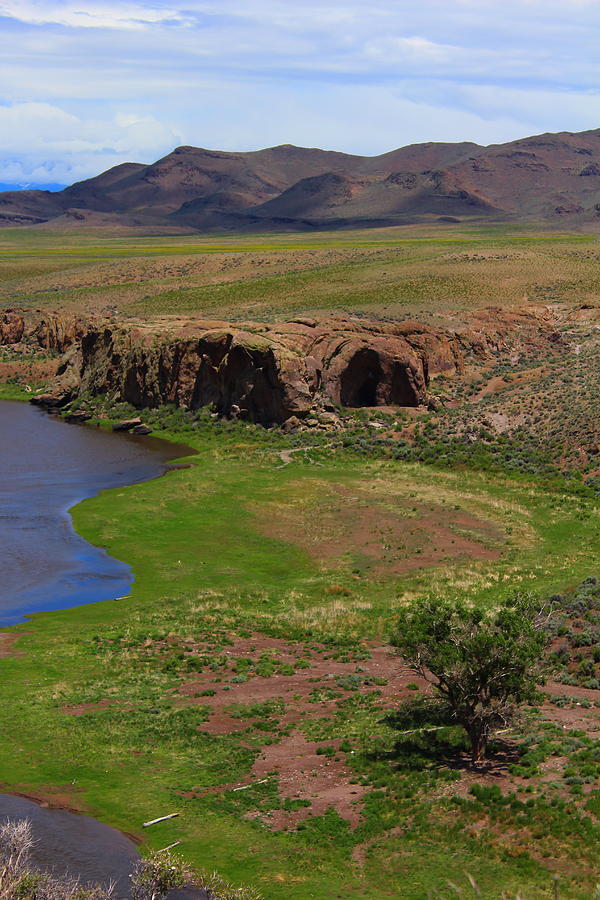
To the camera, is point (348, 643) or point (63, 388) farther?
point (63, 388)

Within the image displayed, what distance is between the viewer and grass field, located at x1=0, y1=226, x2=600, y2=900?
68.6 ft

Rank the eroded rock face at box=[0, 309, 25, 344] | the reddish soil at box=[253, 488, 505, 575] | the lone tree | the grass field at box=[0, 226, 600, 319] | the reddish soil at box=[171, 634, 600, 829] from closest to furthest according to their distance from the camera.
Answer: the reddish soil at box=[171, 634, 600, 829], the lone tree, the reddish soil at box=[253, 488, 505, 575], the grass field at box=[0, 226, 600, 319], the eroded rock face at box=[0, 309, 25, 344]

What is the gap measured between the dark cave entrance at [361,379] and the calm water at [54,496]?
13.7 metres

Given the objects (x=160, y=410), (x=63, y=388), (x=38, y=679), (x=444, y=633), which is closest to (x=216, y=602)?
(x=38, y=679)

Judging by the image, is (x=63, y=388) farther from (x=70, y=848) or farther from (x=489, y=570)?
(x=70, y=848)

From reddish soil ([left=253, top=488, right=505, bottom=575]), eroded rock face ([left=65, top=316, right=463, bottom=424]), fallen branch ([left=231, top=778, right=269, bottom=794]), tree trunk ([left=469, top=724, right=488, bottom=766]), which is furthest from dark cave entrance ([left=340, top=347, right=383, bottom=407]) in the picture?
fallen branch ([left=231, top=778, right=269, bottom=794])

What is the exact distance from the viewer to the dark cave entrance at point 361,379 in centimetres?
7431

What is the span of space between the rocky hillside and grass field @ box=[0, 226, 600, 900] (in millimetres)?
2755

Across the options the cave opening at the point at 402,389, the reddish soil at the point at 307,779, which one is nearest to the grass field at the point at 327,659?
the reddish soil at the point at 307,779

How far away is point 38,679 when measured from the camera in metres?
30.0

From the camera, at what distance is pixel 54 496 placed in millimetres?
55312

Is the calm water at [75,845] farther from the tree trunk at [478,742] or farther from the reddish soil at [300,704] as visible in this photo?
the tree trunk at [478,742]

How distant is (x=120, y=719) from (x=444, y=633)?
373 inches

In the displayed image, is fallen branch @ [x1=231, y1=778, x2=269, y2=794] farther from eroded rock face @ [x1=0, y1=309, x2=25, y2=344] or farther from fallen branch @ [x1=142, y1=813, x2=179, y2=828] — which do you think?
eroded rock face @ [x1=0, y1=309, x2=25, y2=344]
